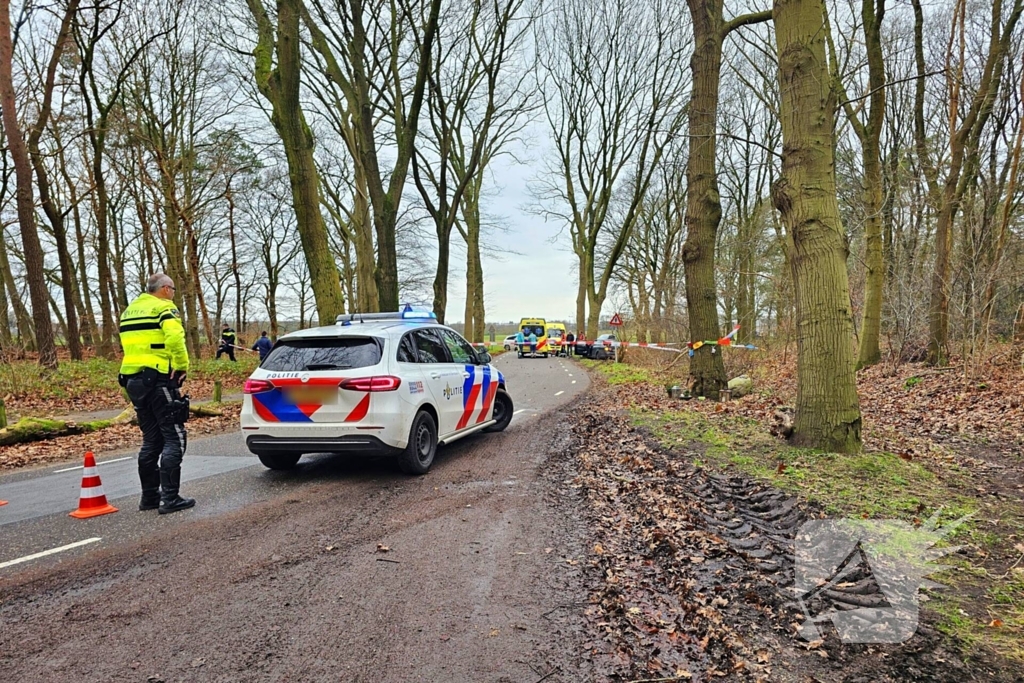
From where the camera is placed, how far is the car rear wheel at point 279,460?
677 centimetres

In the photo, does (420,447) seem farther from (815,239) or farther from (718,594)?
(815,239)

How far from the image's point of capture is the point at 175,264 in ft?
68.4

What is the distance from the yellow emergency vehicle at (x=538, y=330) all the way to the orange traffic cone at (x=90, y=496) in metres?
34.3

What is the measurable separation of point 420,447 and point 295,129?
9326 millimetres

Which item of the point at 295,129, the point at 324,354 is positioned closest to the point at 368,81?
the point at 295,129

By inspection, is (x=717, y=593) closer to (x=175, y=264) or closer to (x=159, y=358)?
(x=159, y=358)

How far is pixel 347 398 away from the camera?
19.7 ft

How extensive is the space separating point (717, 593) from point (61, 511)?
5.65 metres

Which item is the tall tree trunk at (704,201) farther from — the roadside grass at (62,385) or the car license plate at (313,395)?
the roadside grass at (62,385)

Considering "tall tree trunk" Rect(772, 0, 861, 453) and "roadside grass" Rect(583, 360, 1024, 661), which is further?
"tall tree trunk" Rect(772, 0, 861, 453)

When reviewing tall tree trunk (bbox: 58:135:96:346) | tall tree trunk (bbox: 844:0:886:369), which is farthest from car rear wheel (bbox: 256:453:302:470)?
tall tree trunk (bbox: 58:135:96:346)

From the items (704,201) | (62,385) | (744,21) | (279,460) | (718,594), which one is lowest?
(718,594)

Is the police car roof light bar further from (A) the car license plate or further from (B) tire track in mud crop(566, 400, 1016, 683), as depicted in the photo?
(B) tire track in mud crop(566, 400, 1016, 683)

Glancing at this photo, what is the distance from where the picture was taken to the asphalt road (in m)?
2.89
